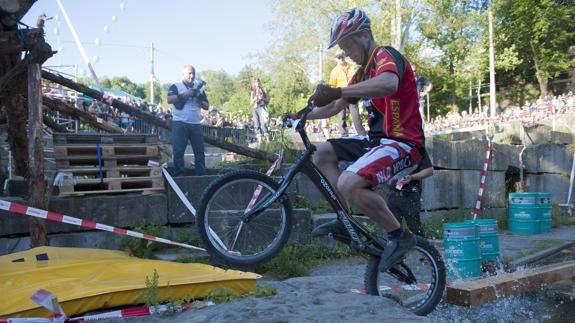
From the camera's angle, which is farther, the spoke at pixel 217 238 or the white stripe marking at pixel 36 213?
the white stripe marking at pixel 36 213

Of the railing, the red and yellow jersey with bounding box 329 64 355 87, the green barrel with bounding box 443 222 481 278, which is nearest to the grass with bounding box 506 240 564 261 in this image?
the green barrel with bounding box 443 222 481 278

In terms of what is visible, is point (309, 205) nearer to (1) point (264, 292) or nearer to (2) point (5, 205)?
(1) point (264, 292)

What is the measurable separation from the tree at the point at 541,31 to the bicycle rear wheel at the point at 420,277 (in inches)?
1554

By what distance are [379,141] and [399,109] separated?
29 centimetres

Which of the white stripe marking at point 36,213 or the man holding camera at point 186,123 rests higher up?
the man holding camera at point 186,123

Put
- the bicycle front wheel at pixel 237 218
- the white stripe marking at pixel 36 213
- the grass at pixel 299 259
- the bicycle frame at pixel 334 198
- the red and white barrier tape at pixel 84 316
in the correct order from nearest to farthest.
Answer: the red and white barrier tape at pixel 84 316 → the bicycle front wheel at pixel 237 218 → the bicycle frame at pixel 334 198 → the white stripe marking at pixel 36 213 → the grass at pixel 299 259

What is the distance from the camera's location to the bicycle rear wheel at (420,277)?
416cm

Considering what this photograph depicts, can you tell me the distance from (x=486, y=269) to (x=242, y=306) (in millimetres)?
3960

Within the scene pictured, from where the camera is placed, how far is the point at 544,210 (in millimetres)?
9797

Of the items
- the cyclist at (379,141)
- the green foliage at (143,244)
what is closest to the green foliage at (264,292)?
the cyclist at (379,141)

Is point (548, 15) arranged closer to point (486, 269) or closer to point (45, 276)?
point (486, 269)

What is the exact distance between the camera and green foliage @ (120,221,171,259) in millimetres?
6105

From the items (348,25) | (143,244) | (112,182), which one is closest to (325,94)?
(348,25)

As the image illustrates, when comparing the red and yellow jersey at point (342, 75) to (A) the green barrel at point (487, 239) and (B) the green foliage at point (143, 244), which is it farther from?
(B) the green foliage at point (143, 244)
